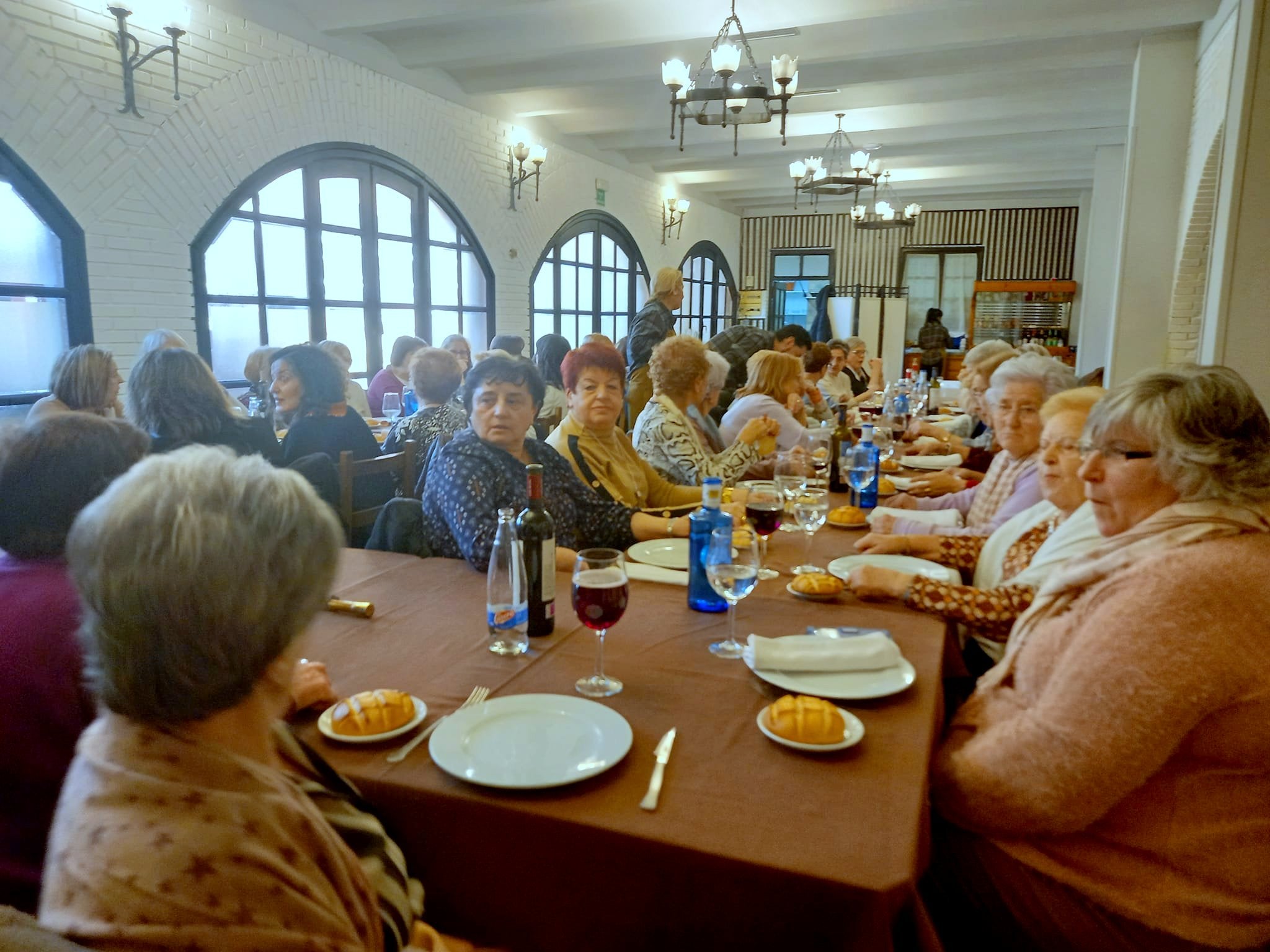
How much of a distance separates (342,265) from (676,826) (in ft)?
20.1

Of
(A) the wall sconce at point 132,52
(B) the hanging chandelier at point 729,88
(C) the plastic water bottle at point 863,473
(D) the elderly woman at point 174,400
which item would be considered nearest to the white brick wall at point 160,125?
(A) the wall sconce at point 132,52

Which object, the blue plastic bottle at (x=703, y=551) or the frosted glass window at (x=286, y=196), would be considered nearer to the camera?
the blue plastic bottle at (x=703, y=551)

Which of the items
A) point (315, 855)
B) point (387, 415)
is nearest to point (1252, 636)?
point (315, 855)

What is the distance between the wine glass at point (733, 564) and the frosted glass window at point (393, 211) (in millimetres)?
5852

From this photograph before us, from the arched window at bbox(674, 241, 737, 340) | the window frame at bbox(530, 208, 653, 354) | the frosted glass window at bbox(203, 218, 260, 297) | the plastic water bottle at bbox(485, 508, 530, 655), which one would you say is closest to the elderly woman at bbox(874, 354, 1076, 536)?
the plastic water bottle at bbox(485, 508, 530, 655)

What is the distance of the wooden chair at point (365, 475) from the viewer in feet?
10.5

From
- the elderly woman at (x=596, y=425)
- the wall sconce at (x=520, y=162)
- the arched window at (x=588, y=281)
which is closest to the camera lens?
the elderly woman at (x=596, y=425)

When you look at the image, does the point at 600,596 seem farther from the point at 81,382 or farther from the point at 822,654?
the point at 81,382

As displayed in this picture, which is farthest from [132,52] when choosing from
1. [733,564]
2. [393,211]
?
[733,564]

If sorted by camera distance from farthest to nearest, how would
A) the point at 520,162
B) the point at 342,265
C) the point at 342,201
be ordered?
the point at 520,162 < the point at 342,265 < the point at 342,201

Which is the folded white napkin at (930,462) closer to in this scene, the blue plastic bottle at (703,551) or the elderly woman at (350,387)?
the blue plastic bottle at (703,551)

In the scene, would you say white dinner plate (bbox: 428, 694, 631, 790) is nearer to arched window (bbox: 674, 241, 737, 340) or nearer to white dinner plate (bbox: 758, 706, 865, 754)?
white dinner plate (bbox: 758, 706, 865, 754)

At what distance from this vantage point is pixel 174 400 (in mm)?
3209

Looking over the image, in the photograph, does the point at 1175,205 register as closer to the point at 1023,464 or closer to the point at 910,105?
the point at 910,105
